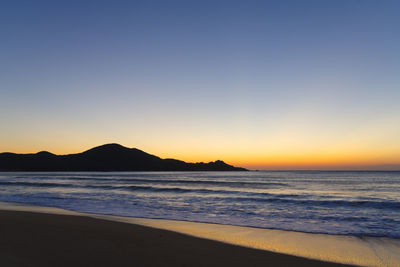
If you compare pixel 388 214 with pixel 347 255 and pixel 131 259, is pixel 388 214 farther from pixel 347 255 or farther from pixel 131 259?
pixel 131 259

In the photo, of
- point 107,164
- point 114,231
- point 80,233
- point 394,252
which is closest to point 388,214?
point 394,252

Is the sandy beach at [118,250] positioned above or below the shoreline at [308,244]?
above

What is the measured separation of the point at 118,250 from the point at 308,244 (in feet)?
18.1

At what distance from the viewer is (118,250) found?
656 cm

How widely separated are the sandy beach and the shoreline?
0.49m

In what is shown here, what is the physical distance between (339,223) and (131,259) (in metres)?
10.3

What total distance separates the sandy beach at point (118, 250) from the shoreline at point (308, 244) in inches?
19.4

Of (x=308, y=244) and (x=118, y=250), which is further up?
(x=118, y=250)

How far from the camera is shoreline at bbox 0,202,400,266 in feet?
21.7

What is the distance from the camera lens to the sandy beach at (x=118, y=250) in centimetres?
567

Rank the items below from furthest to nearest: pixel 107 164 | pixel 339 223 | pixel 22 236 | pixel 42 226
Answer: pixel 107 164 → pixel 339 223 → pixel 42 226 → pixel 22 236

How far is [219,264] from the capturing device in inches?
222

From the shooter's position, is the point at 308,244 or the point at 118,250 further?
the point at 308,244

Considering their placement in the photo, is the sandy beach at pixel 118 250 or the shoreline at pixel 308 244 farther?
the shoreline at pixel 308 244
